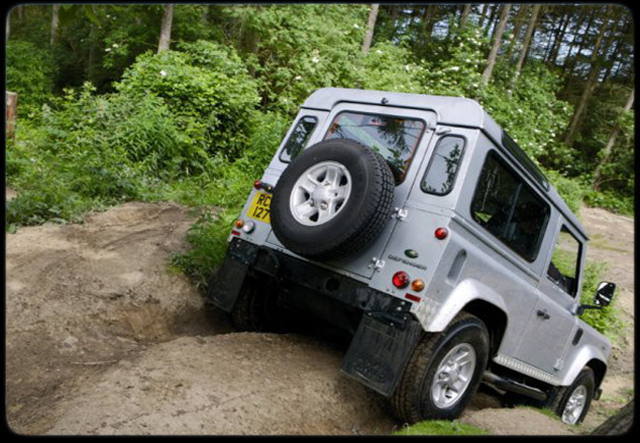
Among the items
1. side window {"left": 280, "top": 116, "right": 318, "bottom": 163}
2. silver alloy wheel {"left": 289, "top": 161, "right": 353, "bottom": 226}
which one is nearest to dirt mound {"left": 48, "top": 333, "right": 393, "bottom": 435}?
A: silver alloy wheel {"left": 289, "top": 161, "right": 353, "bottom": 226}

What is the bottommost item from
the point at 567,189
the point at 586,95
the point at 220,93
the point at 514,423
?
the point at 514,423

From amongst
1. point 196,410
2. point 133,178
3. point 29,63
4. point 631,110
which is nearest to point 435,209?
point 196,410

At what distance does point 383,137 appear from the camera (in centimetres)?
399

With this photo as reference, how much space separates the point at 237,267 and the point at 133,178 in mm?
3724

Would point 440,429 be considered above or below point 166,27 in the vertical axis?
below

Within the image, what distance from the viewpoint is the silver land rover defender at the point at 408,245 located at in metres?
3.41

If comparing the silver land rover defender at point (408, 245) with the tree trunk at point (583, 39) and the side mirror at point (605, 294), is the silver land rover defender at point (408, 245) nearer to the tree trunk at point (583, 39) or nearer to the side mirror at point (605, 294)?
the side mirror at point (605, 294)

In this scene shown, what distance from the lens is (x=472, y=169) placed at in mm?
3596

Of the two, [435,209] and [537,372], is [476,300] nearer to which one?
[435,209]

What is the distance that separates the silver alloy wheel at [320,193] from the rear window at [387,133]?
0.49 m

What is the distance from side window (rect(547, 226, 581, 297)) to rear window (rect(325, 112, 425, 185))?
6.16ft

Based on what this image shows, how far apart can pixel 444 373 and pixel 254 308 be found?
5.93 feet

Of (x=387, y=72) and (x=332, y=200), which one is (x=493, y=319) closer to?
(x=332, y=200)

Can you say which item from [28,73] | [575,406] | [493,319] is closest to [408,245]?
[493,319]
